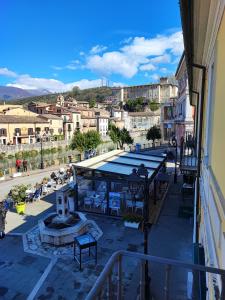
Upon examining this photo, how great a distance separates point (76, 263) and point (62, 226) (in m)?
A: 2.48

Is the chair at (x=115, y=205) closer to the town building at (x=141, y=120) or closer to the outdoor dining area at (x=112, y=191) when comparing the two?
the outdoor dining area at (x=112, y=191)

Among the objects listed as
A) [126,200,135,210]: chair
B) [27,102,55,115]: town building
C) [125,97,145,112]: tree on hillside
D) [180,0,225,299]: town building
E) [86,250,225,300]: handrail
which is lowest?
[126,200,135,210]: chair

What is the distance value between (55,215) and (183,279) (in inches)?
280

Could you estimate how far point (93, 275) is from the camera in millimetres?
9453

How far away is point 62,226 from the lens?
12.4 metres

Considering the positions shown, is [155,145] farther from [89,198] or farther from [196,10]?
[196,10]

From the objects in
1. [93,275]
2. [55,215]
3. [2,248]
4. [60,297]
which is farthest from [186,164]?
[2,248]

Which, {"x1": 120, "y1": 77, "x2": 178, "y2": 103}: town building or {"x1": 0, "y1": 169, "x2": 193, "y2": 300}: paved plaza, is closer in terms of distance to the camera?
{"x1": 0, "y1": 169, "x2": 193, "y2": 300}: paved plaza

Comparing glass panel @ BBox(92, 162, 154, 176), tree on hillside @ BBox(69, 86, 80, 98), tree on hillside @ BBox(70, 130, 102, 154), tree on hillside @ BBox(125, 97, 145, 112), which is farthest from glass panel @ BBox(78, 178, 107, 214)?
tree on hillside @ BBox(69, 86, 80, 98)

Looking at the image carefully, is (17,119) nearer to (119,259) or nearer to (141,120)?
(141,120)

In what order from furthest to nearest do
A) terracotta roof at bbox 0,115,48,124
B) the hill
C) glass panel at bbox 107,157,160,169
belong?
1. the hill
2. terracotta roof at bbox 0,115,48,124
3. glass panel at bbox 107,157,160,169

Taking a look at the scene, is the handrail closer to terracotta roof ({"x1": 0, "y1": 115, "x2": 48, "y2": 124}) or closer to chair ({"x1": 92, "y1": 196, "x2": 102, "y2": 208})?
chair ({"x1": 92, "y1": 196, "x2": 102, "y2": 208})

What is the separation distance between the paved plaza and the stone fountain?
0.90 meters

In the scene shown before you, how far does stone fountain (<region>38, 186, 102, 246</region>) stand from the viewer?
38.6ft
